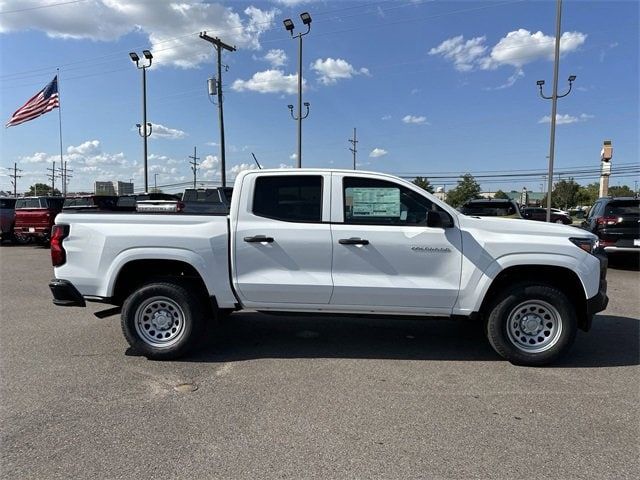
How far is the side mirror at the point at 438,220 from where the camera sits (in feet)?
15.8

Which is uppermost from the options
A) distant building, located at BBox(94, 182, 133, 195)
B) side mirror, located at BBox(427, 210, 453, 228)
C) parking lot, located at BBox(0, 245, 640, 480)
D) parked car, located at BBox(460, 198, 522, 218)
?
distant building, located at BBox(94, 182, 133, 195)

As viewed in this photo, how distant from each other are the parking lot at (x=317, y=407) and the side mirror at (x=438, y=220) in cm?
144

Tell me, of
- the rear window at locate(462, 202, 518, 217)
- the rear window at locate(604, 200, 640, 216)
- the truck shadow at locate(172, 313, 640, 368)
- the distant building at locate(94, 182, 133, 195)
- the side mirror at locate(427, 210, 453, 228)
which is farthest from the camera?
the distant building at locate(94, 182, 133, 195)

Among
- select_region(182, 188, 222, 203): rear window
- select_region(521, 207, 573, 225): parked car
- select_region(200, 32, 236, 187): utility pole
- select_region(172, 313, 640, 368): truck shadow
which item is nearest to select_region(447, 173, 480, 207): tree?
select_region(521, 207, 573, 225): parked car

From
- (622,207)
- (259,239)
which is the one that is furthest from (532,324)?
(622,207)

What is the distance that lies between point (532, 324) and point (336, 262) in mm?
2085

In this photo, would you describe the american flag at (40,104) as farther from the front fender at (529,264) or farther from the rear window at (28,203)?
the front fender at (529,264)

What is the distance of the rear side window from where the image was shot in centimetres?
514

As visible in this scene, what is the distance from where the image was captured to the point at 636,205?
471 inches

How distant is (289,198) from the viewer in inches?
204

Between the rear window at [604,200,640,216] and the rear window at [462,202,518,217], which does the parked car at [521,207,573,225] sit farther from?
the rear window at [462,202,518,217]

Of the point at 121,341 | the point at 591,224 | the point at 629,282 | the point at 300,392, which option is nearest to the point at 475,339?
the point at 300,392

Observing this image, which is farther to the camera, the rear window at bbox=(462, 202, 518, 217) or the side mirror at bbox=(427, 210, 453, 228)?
the rear window at bbox=(462, 202, 518, 217)

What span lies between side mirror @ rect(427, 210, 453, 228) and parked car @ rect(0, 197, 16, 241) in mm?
18950
